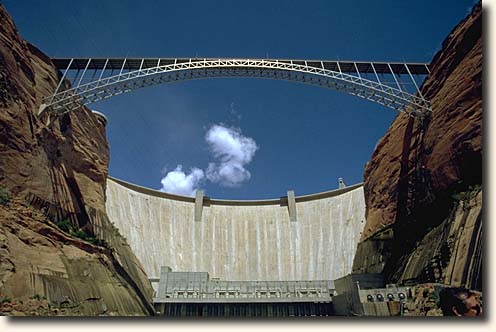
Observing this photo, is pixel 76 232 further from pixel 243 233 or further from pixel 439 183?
pixel 243 233

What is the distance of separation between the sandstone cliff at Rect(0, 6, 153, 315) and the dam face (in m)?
8.73

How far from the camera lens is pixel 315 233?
118 feet

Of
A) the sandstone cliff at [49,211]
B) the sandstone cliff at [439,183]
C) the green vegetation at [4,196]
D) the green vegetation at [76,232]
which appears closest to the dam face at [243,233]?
the sandstone cliff at [49,211]

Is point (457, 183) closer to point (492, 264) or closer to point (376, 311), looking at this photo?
point (376, 311)

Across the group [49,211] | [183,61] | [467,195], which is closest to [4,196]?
[49,211]

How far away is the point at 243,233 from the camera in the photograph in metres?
37.5

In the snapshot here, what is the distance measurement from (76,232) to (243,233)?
21.6 metres

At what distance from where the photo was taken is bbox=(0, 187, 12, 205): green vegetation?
12.7 meters

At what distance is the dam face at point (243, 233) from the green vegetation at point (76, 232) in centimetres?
993

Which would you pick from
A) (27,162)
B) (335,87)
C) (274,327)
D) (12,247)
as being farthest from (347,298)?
(27,162)

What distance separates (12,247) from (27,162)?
16.9 feet

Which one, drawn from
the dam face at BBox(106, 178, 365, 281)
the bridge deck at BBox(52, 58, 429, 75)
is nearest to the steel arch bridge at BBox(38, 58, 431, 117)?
the bridge deck at BBox(52, 58, 429, 75)

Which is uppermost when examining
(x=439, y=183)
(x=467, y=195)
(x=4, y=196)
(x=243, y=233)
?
(x=243, y=233)

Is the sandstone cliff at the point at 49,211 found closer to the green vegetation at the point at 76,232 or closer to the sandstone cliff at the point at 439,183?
the green vegetation at the point at 76,232
